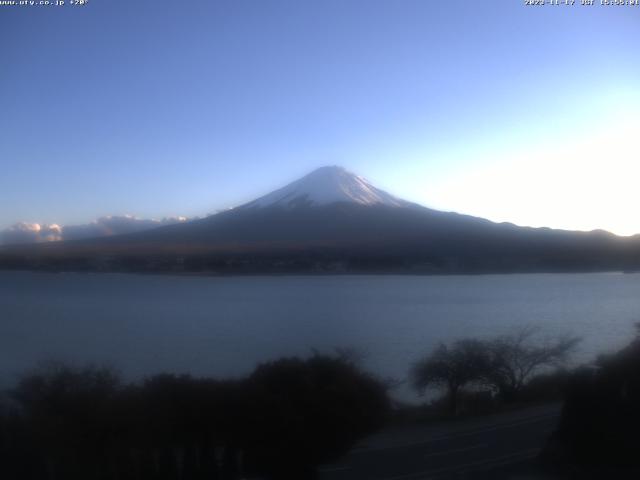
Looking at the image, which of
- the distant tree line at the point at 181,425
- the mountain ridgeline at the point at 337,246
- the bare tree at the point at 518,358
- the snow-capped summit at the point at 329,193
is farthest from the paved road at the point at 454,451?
the snow-capped summit at the point at 329,193

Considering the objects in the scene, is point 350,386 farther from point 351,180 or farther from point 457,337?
point 351,180

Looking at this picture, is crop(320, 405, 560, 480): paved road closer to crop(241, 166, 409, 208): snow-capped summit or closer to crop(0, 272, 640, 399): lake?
crop(0, 272, 640, 399): lake

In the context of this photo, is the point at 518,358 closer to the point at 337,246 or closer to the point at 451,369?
the point at 451,369

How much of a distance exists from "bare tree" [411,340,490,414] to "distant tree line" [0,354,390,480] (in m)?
1.63

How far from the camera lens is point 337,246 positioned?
353 inches

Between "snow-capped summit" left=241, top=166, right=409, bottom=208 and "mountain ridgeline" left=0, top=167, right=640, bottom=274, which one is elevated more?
"snow-capped summit" left=241, top=166, right=409, bottom=208

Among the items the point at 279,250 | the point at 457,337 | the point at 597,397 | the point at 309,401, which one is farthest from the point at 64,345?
the point at 597,397

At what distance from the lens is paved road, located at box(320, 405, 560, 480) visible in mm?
6312

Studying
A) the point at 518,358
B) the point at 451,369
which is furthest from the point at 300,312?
the point at 518,358

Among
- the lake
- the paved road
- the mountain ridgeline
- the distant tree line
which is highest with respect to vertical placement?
the mountain ridgeline

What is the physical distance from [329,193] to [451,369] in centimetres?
428

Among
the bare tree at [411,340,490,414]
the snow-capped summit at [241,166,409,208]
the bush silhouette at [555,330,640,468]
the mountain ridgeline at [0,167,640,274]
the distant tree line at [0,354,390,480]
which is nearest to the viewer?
the distant tree line at [0,354,390,480]

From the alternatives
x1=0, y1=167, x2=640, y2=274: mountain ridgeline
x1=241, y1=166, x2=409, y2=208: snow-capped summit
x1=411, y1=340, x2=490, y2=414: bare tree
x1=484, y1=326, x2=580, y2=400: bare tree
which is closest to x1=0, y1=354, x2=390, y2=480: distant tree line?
x1=411, y1=340, x2=490, y2=414: bare tree

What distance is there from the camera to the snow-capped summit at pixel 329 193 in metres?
11.7
